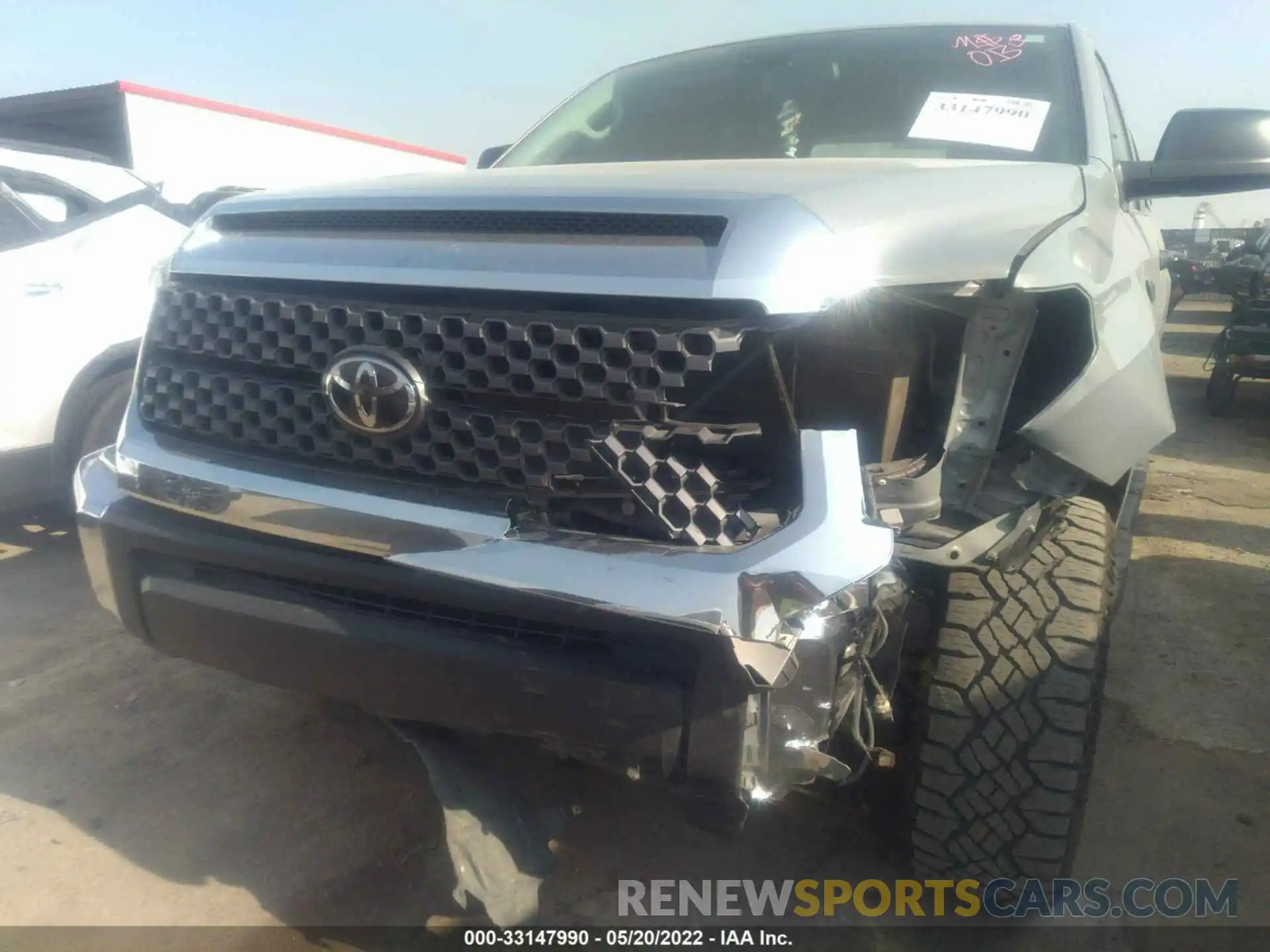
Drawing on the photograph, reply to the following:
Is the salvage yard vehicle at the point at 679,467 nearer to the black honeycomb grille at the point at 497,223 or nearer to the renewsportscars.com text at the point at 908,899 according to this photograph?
the black honeycomb grille at the point at 497,223

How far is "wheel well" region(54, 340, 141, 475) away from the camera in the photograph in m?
3.81

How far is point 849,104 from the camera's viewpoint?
2723 millimetres

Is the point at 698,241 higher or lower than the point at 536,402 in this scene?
higher

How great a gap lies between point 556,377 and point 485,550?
1.02 feet

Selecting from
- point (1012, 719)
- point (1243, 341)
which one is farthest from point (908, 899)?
point (1243, 341)

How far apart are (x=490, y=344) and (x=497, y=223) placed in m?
0.24

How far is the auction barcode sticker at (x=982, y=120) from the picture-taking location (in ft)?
7.73

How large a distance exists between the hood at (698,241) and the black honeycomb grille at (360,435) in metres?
0.23

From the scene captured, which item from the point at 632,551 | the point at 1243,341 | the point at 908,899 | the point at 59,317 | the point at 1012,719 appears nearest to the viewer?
the point at 632,551

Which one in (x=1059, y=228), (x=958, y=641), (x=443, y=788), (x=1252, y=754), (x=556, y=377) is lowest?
(x=1252, y=754)

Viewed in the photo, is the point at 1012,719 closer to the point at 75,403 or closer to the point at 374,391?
the point at 374,391

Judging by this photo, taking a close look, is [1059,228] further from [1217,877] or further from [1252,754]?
[1252,754]

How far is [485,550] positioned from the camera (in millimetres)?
1561

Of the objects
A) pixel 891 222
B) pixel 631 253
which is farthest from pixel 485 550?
pixel 891 222
